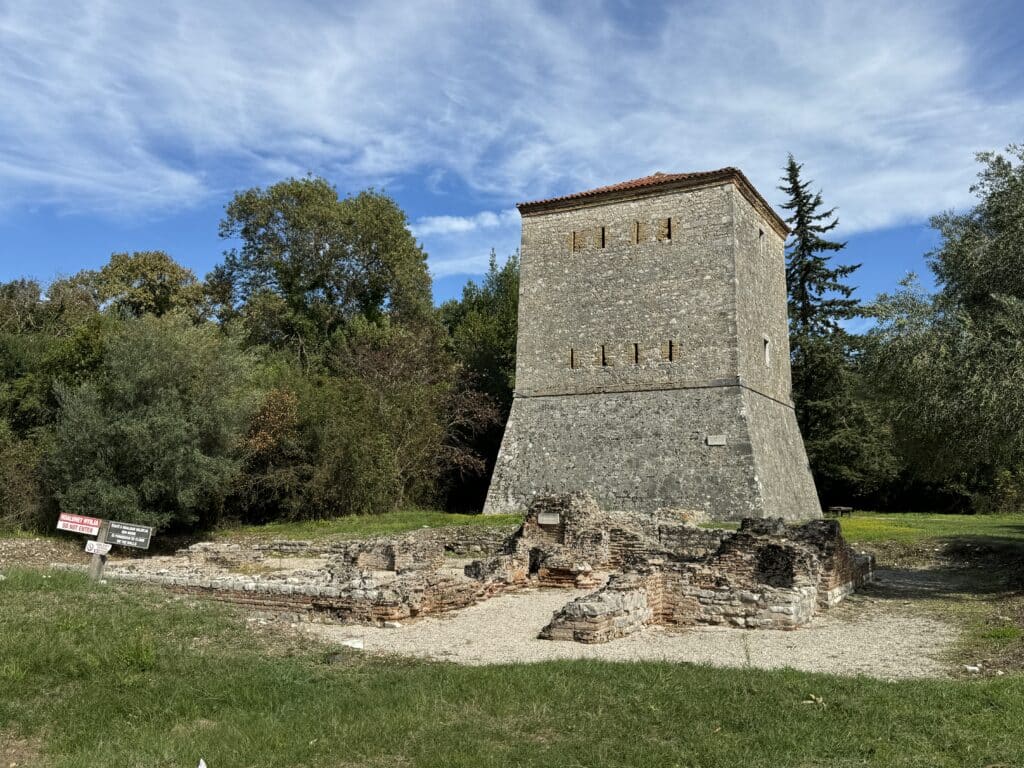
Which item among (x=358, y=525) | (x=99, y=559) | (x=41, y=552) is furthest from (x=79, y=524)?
(x=358, y=525)

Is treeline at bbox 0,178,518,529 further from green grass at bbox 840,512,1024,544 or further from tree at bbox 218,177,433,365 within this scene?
green grass at bbox 840,512,1024,544

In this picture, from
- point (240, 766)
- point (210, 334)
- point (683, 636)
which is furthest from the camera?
point (210, 334)

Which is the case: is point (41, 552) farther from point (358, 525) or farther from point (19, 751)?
point (19, 751)

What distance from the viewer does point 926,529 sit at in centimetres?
1967

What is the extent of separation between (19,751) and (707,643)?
21.4 ft

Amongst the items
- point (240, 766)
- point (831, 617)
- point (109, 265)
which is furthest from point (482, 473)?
point (240, 766)

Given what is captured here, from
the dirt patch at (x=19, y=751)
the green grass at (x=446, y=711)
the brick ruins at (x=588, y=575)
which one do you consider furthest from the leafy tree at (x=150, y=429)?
the dirt patch at (x=19, y=751)

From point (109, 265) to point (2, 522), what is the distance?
16.1 meters

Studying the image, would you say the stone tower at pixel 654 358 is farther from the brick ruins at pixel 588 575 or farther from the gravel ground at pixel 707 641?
the gravel ground at pixel 707 641

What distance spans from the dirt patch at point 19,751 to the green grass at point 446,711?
0.04 meters

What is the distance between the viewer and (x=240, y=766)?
15.4 ft

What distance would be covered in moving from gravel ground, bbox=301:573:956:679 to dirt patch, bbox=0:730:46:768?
3.18m

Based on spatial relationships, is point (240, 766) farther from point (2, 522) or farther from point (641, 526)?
point (2, 522)

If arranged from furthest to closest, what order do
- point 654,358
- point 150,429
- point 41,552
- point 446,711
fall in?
point 654,358 → point 150,429 → point 41,552 → point 446,711
